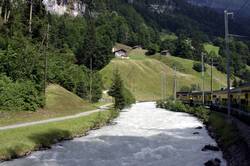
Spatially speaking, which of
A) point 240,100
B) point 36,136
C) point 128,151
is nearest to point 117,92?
A: point 240,100

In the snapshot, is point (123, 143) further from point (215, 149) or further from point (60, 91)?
point (60, 91)

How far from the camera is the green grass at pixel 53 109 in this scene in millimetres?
52756

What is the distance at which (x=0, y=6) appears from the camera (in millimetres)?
84562

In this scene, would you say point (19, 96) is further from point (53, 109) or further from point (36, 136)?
point (36, 136)

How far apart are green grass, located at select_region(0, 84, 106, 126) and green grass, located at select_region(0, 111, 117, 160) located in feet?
16.6

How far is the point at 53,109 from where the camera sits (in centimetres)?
7062

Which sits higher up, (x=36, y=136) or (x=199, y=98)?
(x=199, y=98)

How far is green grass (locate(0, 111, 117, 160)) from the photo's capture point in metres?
34.7

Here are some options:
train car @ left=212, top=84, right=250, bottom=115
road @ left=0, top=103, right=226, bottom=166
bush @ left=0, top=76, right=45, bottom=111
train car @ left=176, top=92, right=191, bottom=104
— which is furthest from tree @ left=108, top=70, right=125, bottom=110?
road @ left=0, top=103, right=226, bottom=166

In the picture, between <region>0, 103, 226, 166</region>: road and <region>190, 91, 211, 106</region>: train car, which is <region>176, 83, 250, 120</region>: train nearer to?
<region>190, 91, 211, 106</region>: train car

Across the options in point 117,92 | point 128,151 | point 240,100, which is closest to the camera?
point 128,151

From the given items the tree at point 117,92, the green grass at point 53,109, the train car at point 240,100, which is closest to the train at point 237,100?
the train car at point 240,100

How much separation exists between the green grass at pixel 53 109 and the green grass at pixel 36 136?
507 cm

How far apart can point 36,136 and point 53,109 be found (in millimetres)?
28943
